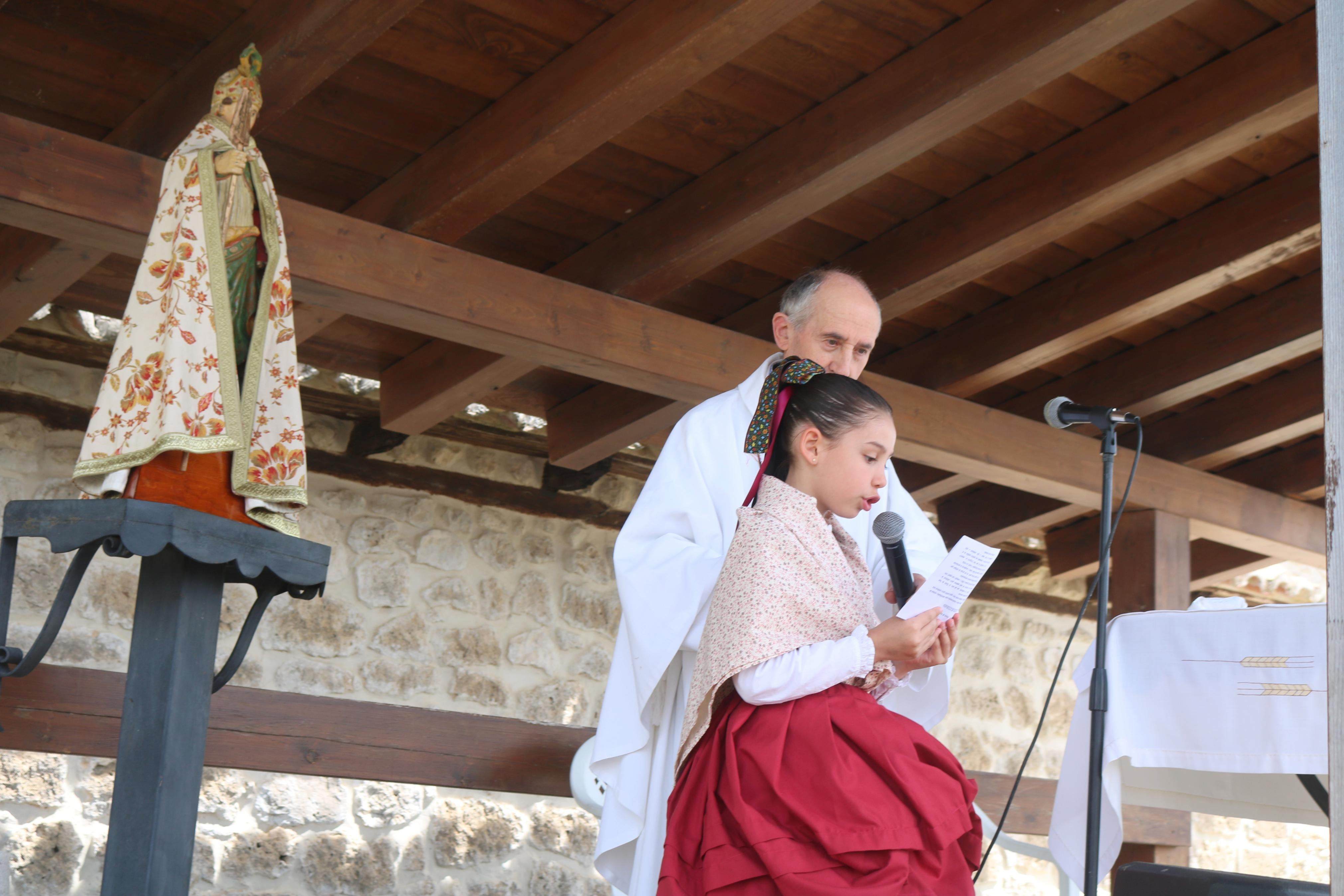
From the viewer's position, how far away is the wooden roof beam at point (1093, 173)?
11.4 ft

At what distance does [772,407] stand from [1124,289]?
2726mm

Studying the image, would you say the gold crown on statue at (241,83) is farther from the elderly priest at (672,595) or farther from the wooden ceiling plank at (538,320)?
the elderly priest at (672,595)

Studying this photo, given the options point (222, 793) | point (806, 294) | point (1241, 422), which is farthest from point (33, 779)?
point (1241, 422)

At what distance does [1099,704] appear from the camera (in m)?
2.67

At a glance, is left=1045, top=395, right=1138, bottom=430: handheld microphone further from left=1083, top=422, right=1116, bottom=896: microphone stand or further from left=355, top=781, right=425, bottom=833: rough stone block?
left=355, top=781, right=425, bottom=833: rough stone block

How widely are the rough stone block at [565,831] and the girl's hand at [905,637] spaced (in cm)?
303

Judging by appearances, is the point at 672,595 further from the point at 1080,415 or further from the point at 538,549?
the point at 538,549

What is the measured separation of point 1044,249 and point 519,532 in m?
2.08

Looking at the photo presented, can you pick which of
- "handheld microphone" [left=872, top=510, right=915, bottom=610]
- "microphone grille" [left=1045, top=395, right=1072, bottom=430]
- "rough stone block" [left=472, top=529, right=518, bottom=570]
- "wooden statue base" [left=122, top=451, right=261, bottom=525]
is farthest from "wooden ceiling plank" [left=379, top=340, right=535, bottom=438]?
"handheld microphone" [left=872, top=510, right=915, bottom=610]

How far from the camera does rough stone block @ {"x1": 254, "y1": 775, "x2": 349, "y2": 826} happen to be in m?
4.06

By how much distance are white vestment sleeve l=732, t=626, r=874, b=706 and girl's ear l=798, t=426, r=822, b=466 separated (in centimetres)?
28

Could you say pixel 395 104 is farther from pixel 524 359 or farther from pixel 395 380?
pixel 395 380

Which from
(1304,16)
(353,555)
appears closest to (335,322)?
(353,555)

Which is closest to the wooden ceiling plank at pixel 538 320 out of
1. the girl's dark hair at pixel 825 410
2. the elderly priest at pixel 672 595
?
the elderly priest at pixel 672 595
